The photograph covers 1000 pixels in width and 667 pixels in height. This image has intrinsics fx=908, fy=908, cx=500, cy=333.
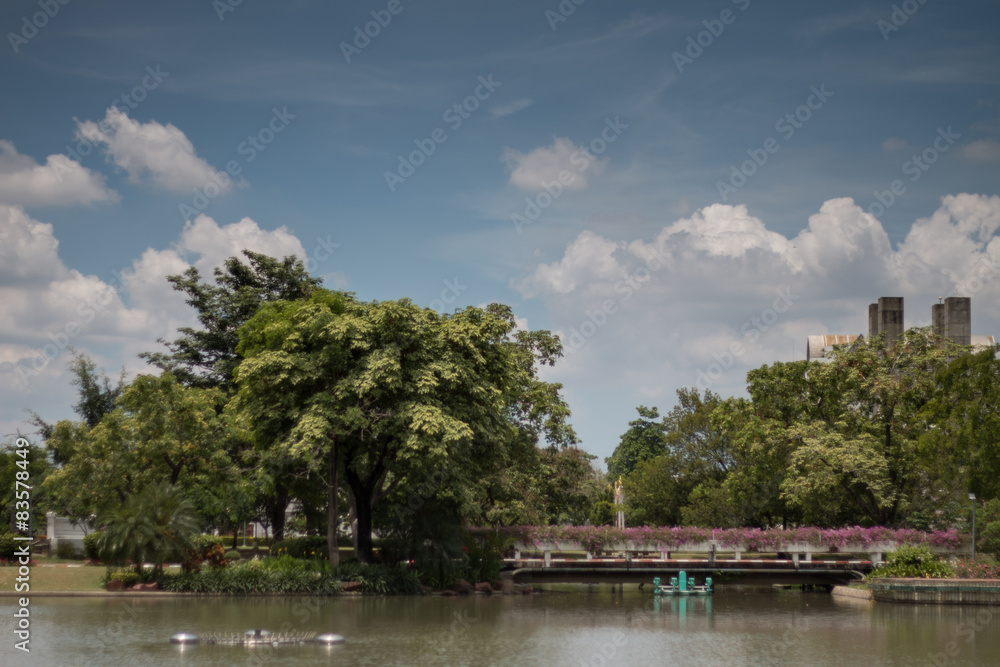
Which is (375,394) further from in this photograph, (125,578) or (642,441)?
(642,441)

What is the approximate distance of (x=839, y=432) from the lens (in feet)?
152

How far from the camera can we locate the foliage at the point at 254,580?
34.3 metres

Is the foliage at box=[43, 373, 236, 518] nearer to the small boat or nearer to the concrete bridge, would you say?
the concrete bridge

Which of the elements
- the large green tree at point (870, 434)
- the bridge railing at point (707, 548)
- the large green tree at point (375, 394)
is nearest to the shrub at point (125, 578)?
the large green tree at point (375, 394)

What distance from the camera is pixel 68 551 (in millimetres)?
45969

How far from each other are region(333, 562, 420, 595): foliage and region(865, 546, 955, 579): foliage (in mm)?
19817

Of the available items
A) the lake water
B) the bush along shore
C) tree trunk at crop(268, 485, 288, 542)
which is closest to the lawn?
the bush along shore

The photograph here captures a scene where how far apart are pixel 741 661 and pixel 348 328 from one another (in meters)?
19.7

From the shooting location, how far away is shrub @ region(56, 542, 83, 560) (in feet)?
150

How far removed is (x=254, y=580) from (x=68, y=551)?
16804 mm

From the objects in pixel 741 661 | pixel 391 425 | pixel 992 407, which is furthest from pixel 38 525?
pixel 992 407
